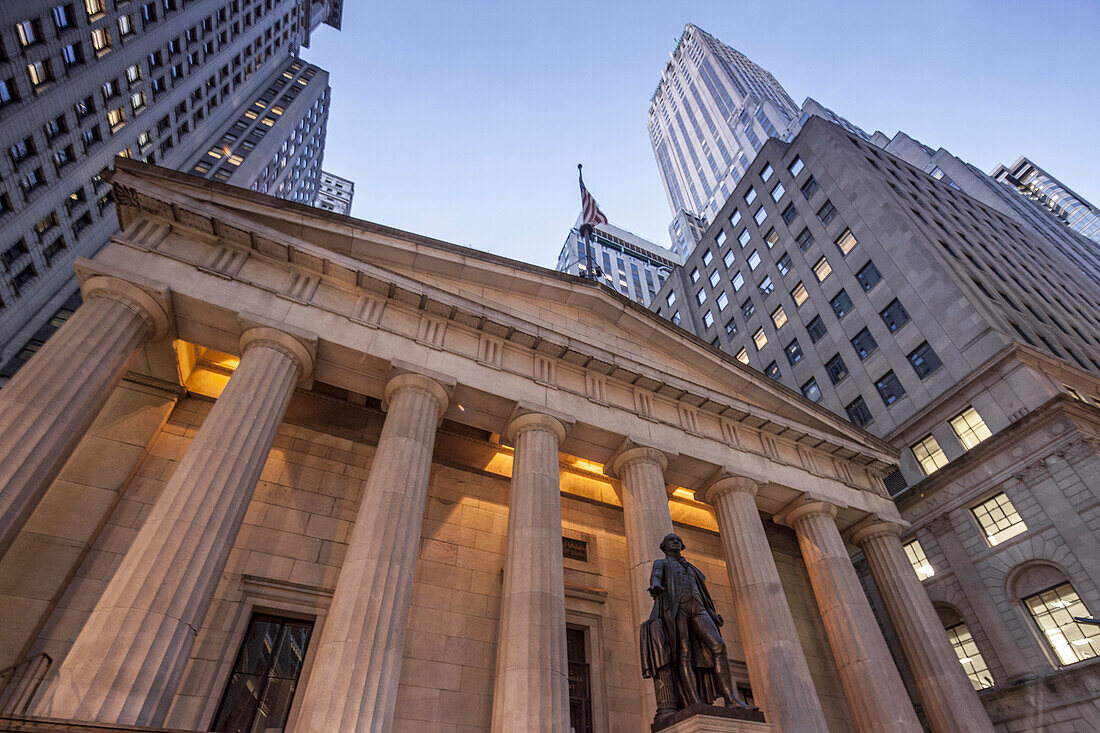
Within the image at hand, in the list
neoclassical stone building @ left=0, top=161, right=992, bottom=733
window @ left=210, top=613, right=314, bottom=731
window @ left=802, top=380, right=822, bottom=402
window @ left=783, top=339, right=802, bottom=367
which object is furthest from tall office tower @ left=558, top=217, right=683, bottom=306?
window @ left=210, top=613, right=314, bottom=731

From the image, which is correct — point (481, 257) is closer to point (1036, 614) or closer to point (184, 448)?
point (184, 448)

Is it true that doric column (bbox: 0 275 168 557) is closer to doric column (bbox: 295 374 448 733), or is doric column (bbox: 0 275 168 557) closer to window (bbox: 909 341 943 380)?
doric column (bbox: 295 374 448 733)

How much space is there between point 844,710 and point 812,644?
2.28 m

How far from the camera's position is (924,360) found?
94.8 feet

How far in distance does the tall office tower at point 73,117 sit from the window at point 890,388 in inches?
1960

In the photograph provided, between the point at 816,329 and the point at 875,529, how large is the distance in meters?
18.2

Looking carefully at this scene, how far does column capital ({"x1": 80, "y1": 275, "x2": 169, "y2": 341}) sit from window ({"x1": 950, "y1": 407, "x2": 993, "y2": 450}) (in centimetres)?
3119

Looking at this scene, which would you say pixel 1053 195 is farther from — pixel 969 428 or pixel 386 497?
pixel 386 497

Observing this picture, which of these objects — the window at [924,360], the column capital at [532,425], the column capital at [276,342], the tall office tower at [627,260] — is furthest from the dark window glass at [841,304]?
the tall office tower at [627,260]

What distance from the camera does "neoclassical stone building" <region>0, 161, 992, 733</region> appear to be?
1112cm

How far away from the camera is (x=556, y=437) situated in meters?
17.0

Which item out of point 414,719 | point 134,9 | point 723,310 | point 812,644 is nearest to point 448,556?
point 414,719

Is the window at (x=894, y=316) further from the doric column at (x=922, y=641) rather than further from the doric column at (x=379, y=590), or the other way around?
the doric column at (x=379, y=590)

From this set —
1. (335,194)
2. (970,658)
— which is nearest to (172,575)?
(970,658)
